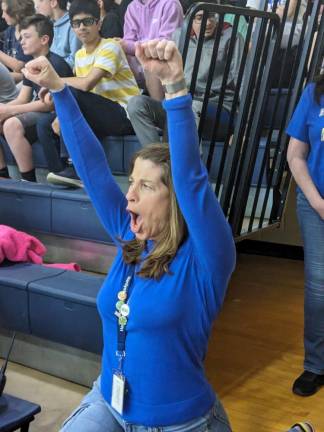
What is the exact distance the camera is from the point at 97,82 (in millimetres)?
3076

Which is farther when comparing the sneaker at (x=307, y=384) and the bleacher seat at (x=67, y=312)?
the sneaker at (x=307, y=384)

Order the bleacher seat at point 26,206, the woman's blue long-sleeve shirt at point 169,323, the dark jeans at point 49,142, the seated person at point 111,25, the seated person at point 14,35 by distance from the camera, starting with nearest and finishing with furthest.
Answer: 1. the woman's blue long-sleeve shirt at point 169,323
2. the bleacher seat at point 26,206
3. the dark jeans at point 49,142
4. the seated person at point 111,25
5. the seated person at point 14,35

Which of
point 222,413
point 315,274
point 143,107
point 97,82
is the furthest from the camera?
point 97,82

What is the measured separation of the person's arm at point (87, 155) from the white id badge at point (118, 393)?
30 cm

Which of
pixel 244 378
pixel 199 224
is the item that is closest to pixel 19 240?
pixel 244 378

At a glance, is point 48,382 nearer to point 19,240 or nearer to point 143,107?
point 19,240

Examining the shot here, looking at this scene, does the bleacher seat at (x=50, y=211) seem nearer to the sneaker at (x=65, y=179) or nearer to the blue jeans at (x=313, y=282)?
the sneaker at (x=65, y=179)

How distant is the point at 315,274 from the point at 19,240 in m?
1.11

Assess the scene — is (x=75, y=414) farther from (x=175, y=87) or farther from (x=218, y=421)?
(x=175, y=87)

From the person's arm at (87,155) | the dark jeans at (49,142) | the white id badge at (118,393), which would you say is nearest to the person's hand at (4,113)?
→ the dark jeans at (49,142)

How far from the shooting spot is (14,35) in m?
3.79

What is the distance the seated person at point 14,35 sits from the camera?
372cm

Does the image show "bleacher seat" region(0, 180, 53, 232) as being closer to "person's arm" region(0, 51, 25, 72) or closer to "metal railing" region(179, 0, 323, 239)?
"metal railing" region(179, 0, 323, 239)

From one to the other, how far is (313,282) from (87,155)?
108cm
